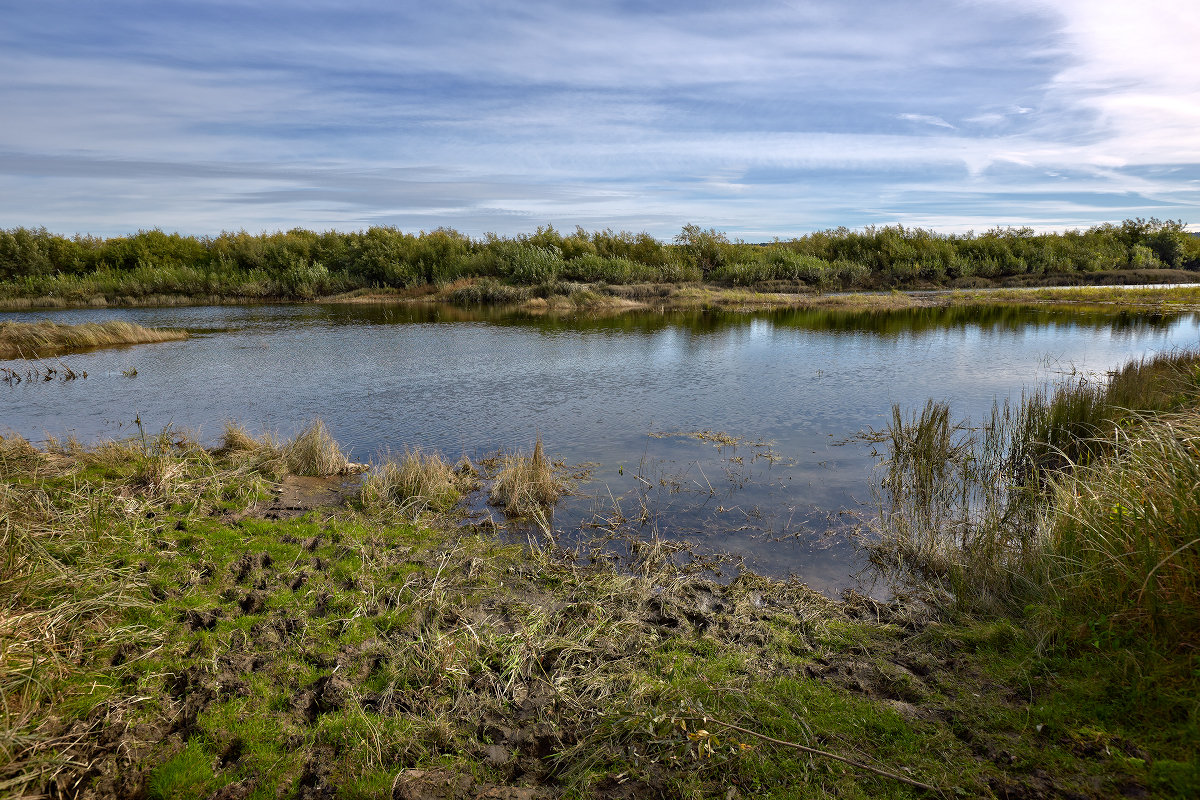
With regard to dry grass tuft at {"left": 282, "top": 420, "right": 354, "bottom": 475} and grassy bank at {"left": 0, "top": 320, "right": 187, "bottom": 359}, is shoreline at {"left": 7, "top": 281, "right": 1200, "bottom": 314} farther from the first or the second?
dry grass tuft at {"left": 282, "top": 420, "right": 354, "bottom": 475}

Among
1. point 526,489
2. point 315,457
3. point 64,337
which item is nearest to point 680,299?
point 64,337

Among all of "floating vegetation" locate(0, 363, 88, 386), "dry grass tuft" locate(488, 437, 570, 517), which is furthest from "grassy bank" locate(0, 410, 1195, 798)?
"floating vegetation" locate(0, 363, 88, 386)

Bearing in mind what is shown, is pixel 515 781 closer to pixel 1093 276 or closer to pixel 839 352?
pixel 839 352

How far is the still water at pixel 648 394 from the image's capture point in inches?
336

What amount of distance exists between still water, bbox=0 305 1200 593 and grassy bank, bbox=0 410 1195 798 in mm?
1725

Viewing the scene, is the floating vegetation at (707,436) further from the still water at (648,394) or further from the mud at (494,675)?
the mud at (494,675)

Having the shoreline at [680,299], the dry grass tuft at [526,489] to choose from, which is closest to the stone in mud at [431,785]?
the dry grass tuft at [526,489]

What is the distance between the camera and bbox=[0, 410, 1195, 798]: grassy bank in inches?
131

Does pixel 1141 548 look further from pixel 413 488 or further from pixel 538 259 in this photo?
pixel 538 259

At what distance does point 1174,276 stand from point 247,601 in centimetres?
6949

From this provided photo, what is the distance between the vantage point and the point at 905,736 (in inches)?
A: 143

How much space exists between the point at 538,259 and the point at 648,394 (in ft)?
108

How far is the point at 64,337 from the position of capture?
22859 millimetres

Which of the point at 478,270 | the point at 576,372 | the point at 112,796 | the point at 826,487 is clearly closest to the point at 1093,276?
the point at 478,270
